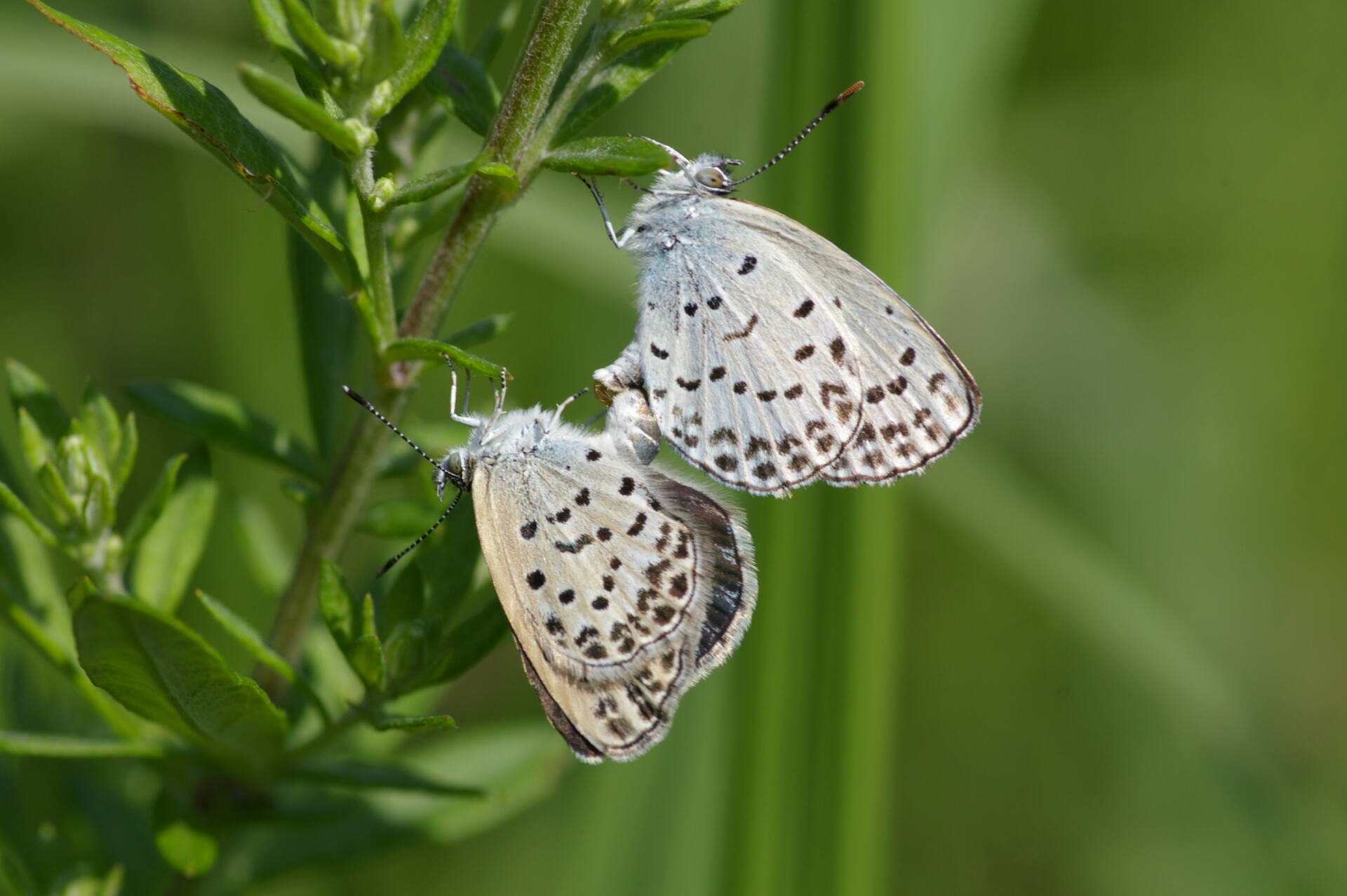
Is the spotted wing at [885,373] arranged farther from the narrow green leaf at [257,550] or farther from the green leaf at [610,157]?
the narrow green leaf at [257,550]

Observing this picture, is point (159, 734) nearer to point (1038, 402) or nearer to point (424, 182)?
point (424, 182)

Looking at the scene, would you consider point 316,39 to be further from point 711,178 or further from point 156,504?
point 711,178

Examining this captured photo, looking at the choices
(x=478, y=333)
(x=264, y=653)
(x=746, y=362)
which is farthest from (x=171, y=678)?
(x=746, y=362)

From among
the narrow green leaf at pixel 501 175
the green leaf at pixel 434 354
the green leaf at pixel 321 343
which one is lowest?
the green leaf at pixel 321 343

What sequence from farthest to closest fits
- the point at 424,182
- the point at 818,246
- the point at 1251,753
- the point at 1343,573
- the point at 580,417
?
the point at 1343,573 < the point at 1251,753 < the point at 580,417 < the point at 818,246 < the point at 424,182

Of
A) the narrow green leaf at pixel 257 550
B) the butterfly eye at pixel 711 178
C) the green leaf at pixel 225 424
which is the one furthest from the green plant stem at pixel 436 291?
the butterfly eye at pixel 711 178

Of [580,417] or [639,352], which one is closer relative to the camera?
[639,352]

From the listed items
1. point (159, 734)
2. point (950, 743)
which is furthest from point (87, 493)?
point (950, 743)
